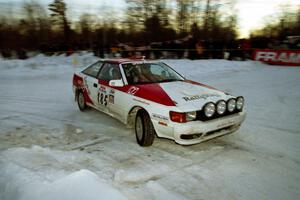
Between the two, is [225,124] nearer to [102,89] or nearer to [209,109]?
[209,109]

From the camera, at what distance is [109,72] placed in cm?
555

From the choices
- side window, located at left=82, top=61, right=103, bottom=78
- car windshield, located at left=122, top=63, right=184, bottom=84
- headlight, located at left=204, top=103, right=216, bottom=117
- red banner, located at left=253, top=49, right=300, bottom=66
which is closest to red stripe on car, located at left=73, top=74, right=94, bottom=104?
side window, located at left=82, top=61, right=103, bottom=78

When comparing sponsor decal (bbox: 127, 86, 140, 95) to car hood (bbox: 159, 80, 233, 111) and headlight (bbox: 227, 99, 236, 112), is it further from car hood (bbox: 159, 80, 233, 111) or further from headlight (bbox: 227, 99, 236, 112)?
headlight (bbox: 227, 99, 236, 112)

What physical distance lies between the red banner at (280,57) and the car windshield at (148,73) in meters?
15.2

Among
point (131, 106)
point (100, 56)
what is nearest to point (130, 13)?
point (100, 56)

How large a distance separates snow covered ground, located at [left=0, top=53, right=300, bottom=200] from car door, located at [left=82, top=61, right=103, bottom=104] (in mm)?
514

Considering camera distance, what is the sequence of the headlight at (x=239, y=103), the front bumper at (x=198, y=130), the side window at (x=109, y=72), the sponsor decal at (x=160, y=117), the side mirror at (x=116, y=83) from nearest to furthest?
1. the front bumper at (x=198, y=130)
2. the sponsor decal at (x=160, y=117)
3. the headlight at (x=239, y=103)
4. the side mirror at (x=116, y=83)
5. the side window at (x=109, y=72)

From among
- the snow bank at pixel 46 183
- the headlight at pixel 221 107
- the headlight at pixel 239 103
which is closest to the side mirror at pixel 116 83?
the snow bank at pixel 46 183

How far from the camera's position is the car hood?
13.2 feet

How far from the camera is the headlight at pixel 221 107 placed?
4.12 m

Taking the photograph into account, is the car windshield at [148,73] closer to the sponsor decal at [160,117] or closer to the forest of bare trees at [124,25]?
the sponsor decal at [160,117]

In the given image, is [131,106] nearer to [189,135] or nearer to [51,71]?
[189,135]

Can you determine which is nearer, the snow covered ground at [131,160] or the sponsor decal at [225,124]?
the snow covered ground at [131,160]

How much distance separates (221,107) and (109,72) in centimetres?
243
